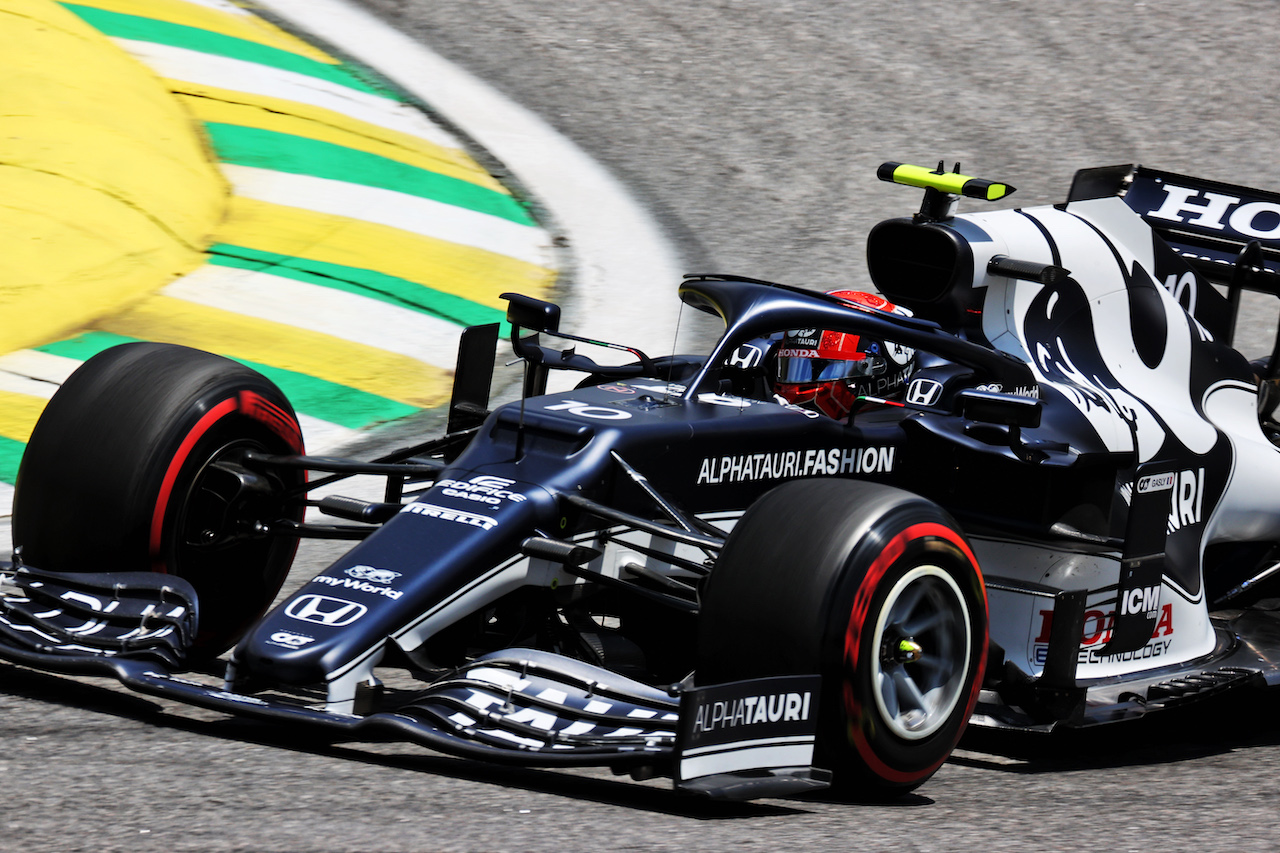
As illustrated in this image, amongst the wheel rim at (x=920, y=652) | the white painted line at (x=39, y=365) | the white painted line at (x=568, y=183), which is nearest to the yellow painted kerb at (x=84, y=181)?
the white painted line at (x=39, y=365)

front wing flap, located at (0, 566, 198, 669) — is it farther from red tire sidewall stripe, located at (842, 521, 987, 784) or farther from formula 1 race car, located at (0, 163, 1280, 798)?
red tire sidewall stripe, located at (842, 521, 987, 784)

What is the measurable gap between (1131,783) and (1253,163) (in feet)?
31.9

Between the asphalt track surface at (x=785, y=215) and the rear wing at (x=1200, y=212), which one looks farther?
the rear wing at (x=1200, y=212)

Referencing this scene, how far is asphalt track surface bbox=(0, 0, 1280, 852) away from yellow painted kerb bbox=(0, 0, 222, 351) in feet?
10.1

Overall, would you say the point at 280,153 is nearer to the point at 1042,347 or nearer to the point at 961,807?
the point at 1042,347

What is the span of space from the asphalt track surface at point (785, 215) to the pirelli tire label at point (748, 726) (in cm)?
14

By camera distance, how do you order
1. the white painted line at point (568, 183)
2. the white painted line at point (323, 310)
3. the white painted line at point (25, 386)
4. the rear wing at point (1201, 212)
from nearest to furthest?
the rear wing at point (1201, 212)
the white painted line at point (25, 386)
the white painted line at point (323, 310)
the white painted line at point (568, 183)

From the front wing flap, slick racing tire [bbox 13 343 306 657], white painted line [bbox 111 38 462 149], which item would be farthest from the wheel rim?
white painted line [bbox 111 38 462 149]

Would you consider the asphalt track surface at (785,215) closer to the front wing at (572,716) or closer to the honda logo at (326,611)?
the front wing at (572,716)

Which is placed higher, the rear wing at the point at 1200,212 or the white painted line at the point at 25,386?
the rear wing at the point at 1200,212

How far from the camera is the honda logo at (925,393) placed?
600cm

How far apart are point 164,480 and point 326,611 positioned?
37.6 inches

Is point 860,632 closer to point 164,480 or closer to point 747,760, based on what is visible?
point 747,760

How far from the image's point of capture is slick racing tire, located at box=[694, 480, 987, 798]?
4.42 metres
